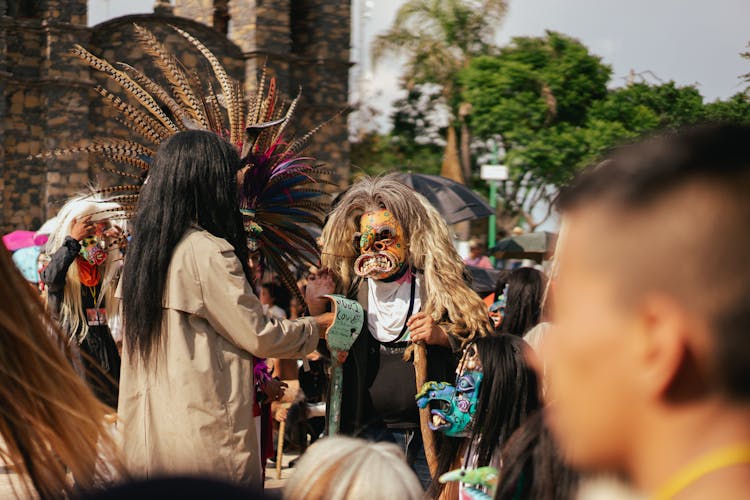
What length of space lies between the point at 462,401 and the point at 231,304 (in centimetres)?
98

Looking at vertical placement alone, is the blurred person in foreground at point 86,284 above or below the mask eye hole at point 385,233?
below

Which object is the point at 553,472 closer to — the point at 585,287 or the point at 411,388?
the point at 585,287

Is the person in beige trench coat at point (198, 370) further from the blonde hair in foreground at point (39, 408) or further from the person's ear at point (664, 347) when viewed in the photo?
the person's ear at point (664, 347)

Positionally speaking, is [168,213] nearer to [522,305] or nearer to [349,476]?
[349,476]

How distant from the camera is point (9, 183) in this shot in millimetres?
23859

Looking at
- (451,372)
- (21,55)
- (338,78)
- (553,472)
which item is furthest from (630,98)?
(553,472)

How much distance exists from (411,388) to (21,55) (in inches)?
847

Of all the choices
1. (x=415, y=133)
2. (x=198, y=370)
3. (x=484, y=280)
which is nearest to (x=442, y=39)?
(x=415, y=133)

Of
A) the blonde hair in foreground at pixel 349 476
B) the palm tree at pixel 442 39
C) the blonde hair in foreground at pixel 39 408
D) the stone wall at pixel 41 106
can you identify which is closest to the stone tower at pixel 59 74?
the stone wall at pixel 41 106

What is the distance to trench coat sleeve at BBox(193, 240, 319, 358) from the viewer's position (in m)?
3.54

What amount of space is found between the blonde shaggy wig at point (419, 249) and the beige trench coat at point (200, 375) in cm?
149

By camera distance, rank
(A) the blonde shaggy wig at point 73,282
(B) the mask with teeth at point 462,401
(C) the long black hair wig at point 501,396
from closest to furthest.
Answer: (C) the long black hair wig at point 501,396 < (B) the mask with teeth at point 462,401 < (A) the blonde shaggy wig at point 73,282

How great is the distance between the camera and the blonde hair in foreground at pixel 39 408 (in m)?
1.94

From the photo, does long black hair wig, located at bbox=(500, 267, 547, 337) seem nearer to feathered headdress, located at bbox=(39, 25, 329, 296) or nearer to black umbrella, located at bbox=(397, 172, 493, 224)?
feathered headdress, located at bbox=(39, 25, 329, 296)
